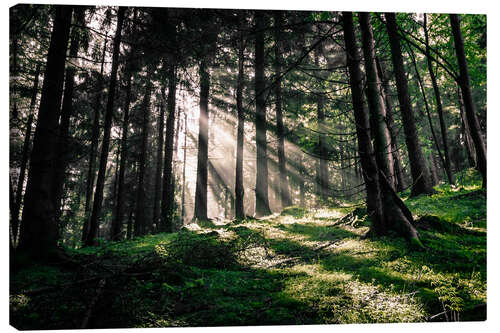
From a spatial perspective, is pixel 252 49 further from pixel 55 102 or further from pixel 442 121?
pixel 55 102

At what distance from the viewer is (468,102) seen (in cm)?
430

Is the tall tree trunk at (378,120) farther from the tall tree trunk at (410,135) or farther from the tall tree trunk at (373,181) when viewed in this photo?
the tall tree trunk at (410,135)

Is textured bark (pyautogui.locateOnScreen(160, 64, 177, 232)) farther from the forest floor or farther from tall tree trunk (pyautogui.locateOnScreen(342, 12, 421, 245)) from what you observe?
tall tree trunk (pyautogui.locateOnScreen(342, 12, 421, 245))

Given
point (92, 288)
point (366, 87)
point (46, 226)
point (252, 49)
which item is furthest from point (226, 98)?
point (92, 288)

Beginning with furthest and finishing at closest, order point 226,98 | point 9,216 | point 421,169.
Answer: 1. point 226,98
2. point 421,169
3. point 9,216

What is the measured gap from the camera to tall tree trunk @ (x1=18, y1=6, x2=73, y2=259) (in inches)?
128

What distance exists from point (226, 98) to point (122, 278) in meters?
9.42

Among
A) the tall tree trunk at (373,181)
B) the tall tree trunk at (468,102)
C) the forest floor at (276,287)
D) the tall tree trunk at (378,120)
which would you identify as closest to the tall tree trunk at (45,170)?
the forest floor at (276,287)

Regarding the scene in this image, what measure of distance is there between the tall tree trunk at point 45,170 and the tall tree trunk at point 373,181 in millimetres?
4432

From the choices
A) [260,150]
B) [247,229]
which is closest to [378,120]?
[247,229]

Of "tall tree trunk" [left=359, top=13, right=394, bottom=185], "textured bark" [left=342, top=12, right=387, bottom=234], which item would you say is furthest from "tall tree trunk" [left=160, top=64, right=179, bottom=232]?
"tall tree trunk" [left=359, top=13, right=394, bottom=185]

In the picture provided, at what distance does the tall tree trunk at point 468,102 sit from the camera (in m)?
4.07

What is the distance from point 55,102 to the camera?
145 inches
